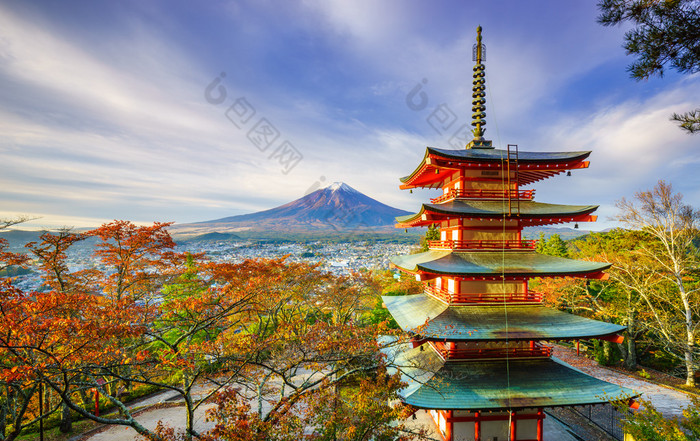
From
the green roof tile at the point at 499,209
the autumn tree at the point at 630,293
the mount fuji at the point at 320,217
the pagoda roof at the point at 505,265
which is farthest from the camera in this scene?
the mount fuji at the point at 320,217

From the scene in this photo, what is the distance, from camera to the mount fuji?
2798 inches

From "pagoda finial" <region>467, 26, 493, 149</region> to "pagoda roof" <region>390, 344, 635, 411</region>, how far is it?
7998 mm

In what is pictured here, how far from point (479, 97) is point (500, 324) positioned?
8401mm

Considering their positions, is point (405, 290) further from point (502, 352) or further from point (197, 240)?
point (197, 240)

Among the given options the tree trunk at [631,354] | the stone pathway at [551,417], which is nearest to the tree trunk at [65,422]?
the stone pathway at [551,417]

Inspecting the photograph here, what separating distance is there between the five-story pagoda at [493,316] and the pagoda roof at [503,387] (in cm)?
3

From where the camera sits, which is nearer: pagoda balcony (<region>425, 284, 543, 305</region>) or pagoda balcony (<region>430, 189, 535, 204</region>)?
pagoda balcony (<region>425, 284, 543, 305</region>)

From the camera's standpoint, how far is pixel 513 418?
30.2 feet

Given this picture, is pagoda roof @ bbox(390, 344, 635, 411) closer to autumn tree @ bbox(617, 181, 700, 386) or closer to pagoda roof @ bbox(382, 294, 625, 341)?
pagoda roof @ bbox(382, 294, 625, 341)

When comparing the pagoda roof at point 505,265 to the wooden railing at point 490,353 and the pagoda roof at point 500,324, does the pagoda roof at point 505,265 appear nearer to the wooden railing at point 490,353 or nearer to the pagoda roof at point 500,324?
the pagoda roof at point 500,324

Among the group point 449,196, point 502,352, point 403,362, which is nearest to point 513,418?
point 502,352

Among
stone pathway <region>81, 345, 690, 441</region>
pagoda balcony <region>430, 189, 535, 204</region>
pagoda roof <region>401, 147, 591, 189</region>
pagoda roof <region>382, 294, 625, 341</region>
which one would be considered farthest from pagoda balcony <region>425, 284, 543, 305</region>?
stone pathway <region>81, 345, 690, 441</region>

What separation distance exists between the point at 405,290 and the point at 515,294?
49.7ft

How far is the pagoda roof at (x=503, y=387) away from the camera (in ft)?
26.4
